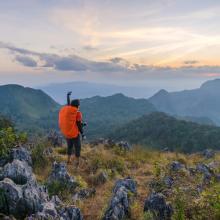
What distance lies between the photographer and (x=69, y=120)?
1333 centimetres

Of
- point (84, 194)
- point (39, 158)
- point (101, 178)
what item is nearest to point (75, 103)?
point (39, 158)

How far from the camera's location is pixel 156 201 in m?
7.26

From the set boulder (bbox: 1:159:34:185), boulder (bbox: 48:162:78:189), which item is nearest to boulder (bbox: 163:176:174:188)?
boulder (bbox: 48:162:78:189)

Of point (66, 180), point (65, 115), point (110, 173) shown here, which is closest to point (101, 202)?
point (66, 180)

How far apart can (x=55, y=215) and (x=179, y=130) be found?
196 meters

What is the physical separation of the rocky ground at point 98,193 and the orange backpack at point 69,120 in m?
1.31

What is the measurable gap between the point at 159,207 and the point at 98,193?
3339 mm

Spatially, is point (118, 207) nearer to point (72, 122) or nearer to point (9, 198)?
point (9, 198)

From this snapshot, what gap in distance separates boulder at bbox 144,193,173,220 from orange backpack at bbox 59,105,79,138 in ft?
21.4

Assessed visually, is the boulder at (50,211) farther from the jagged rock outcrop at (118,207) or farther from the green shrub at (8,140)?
the green shrub at (8,140)

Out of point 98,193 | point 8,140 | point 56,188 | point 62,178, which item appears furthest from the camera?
point 8,140

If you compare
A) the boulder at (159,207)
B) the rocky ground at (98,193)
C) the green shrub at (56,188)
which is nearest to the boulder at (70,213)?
the rocky ground at (98,193)

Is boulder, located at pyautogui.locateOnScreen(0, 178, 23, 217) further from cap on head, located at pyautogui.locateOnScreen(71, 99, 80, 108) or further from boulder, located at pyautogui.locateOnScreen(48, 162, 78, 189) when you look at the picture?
cap on head, located at pyautogui.locateOnScreen(71, 99, 80, 108)

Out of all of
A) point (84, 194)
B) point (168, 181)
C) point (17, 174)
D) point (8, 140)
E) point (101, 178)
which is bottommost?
point (101, 178)
